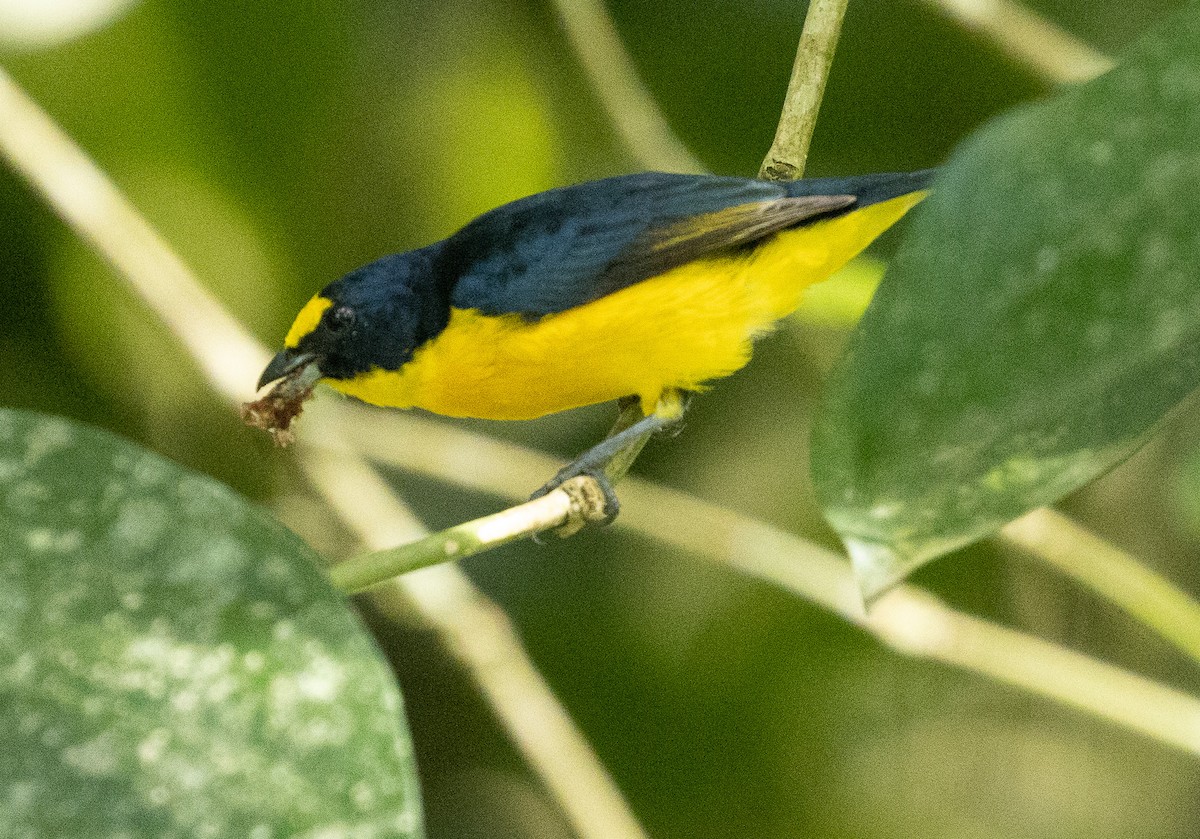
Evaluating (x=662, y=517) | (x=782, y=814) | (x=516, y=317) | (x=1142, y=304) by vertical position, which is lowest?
(x=782, y=814)

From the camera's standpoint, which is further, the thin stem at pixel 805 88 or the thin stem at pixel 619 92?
the thin stem at pixel 619 92

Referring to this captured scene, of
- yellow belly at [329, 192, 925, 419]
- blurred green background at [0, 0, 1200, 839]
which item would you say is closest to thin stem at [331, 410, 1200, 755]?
yellow belly at [329, 192, 925, 419]

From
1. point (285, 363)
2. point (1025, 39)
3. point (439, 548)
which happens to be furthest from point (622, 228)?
point (439, 548)

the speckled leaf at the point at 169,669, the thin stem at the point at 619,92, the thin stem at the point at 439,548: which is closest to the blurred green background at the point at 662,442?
the thin stem at the point at 619,92

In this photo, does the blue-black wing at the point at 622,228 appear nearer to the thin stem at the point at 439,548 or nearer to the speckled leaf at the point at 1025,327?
the thin stem at the point at 439,548

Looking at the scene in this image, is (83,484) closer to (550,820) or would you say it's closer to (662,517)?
(662,517)

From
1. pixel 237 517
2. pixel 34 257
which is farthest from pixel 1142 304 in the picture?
pixel 34 257

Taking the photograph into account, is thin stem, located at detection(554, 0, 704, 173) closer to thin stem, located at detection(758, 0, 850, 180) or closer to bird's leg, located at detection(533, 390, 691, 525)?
thin stem, located at detection(758, 0, 850, 180)

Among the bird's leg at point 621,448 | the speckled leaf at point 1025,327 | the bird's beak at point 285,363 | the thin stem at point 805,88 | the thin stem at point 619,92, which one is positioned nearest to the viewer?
the speckled leaf at point 1025,327
